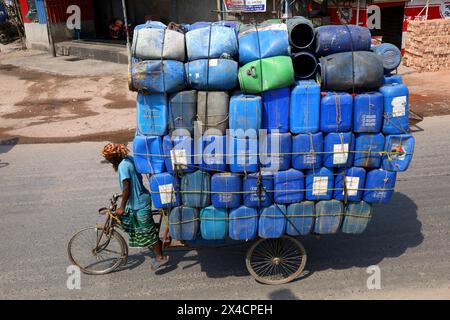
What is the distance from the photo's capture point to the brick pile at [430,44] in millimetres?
13570

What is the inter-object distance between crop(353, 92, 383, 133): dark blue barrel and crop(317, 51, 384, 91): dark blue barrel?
0.12 m

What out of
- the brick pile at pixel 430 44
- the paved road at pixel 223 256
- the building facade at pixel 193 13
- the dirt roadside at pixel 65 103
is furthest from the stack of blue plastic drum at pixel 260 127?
the brick pile at pixel 430 44

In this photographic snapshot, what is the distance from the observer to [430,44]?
1366 centimetres

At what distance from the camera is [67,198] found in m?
6.49

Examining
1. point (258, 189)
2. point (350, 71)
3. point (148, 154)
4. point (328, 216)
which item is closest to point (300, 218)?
point (328, 216)

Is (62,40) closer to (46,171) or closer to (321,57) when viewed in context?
(46,171)

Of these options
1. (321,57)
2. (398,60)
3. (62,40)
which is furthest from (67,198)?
(62,40)

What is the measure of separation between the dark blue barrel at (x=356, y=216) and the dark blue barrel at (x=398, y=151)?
0.46 metres

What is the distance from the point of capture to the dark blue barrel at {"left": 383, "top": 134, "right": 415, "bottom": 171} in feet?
13.1

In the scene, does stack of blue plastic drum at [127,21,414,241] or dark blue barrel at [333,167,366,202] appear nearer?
stack of blue plastic drum at [127,21,414,241]

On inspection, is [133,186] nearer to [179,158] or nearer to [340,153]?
[179,158]
